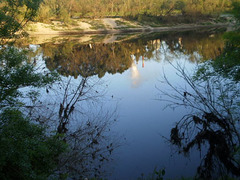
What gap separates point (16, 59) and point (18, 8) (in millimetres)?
2026

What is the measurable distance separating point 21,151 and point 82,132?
4.82m

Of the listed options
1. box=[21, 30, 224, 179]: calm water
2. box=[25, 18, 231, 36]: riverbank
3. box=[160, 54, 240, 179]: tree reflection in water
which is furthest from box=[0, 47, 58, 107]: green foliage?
box=[25, 18, 231, 36]: riverbank

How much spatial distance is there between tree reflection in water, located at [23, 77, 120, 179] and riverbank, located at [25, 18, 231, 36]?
44873 millimetres

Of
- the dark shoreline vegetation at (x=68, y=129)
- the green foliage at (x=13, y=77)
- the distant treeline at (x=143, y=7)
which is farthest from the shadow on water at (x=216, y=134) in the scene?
the distant treeline at (x=143, y=7)

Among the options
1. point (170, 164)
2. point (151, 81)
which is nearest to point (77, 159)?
point (170, 164)

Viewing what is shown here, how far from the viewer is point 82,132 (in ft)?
34.4

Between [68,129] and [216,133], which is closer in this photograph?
[216,133]

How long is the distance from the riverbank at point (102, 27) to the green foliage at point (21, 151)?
5057 centimetres

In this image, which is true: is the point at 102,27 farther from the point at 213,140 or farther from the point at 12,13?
the point at 213,140

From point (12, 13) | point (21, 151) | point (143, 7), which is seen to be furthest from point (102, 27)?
point (21, 151)

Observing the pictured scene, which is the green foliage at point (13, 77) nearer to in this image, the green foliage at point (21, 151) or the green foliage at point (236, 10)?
the green foliage at point (21, 151)

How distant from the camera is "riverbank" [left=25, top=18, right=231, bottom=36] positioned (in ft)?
189

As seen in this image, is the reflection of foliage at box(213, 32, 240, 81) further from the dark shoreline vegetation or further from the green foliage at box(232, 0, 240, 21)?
the green foliage at box(232, 0, 240, 21)

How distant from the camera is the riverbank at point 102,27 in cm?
5763
